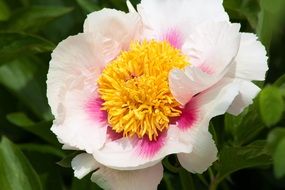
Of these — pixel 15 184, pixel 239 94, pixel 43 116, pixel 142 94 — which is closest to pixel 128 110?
pixel 142 94

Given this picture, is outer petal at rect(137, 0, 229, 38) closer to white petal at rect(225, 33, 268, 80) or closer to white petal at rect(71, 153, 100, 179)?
white petal at rect(225, 33, 268, 80)

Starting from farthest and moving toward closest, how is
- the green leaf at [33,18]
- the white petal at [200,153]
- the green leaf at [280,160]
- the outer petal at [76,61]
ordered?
the green leaf at [33,18]
the outer petal at [76,61]
the white petal at [200,153]
the green leaf at [280,160]

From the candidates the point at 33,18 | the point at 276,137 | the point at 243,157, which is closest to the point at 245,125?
the point at 243,157

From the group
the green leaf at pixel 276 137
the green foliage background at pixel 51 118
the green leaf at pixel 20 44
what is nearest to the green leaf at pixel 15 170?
the green foliage background at pixel 51 118

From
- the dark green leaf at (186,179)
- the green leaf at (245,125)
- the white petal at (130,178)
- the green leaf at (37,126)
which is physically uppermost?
the white petal at (130,178)

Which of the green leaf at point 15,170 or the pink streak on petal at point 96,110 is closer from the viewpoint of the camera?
the pink streak on petal at point 96,110

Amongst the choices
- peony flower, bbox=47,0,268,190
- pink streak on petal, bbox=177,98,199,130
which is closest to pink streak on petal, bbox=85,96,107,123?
peony flower, bbox=47,0,268,190

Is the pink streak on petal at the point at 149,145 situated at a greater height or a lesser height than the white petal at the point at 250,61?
lesser

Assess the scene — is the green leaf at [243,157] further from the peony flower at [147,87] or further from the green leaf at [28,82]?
the green leaf at [28,82]
